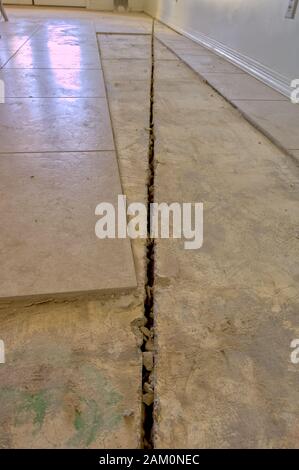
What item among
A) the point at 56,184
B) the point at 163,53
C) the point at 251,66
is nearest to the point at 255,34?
the point at 251,66

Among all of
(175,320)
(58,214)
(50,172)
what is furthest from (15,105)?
(175,320)

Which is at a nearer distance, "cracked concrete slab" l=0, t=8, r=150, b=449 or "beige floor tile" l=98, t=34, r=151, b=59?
"cracked concrete slab" l=0, t=8, r=150, b=449

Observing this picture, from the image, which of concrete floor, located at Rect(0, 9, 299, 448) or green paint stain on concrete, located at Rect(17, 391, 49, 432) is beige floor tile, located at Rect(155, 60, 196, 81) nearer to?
concrete floor, located at Rect(0, 9, 299, 448)

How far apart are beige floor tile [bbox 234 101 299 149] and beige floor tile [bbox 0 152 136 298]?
0.90 meters

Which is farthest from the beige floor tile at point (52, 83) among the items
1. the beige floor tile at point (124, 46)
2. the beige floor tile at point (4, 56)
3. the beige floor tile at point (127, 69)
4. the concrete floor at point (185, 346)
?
the concrete floor at point (185, 346)

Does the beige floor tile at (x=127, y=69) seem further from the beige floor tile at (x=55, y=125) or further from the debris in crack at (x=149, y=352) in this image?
the debris in crack at (x=149, y=352)

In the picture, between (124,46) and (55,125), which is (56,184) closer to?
(55,125)

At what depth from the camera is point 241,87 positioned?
2.51m

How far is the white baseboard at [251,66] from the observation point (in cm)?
242

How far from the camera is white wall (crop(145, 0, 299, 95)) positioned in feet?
7.80

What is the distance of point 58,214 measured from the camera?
107 cm

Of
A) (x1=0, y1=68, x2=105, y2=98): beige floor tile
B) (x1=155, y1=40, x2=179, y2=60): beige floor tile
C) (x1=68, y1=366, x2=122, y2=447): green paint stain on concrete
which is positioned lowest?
(x1=68, y1=366, x2=122, y2=447): green paint stain on concrete

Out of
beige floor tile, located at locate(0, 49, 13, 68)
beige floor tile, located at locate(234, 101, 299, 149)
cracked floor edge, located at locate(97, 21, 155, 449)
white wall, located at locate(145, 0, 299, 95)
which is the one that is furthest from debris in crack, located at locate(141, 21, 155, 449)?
beige floor tile, located at locate(0, 49, 13, 68)
